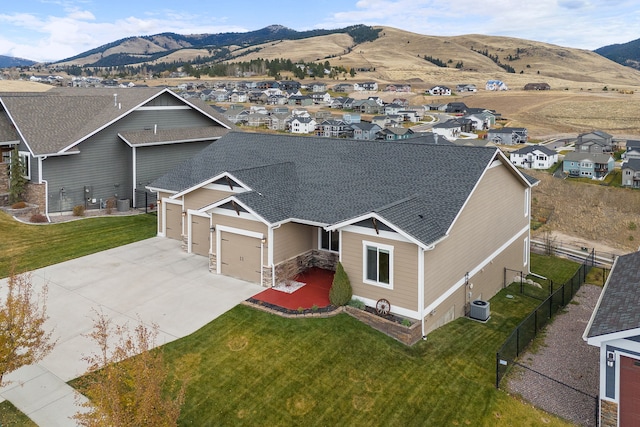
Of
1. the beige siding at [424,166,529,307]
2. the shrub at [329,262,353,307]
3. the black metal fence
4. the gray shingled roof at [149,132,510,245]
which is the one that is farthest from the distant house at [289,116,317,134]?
the shrub at [329,262,353,307]

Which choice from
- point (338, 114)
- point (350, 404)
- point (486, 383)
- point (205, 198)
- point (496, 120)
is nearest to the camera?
point (350, 404)

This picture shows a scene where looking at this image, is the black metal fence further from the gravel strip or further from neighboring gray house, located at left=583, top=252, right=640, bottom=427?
neighboring gray house, located at left=583, top=252, right=640, bottom=427

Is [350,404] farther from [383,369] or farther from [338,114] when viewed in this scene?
[338,114]

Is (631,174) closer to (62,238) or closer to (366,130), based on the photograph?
(366,130)

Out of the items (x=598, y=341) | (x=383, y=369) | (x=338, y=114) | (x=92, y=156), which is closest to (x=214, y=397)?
(x=383, y=369)

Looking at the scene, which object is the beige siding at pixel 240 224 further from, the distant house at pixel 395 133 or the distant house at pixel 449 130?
the distant house at pixel 449 130

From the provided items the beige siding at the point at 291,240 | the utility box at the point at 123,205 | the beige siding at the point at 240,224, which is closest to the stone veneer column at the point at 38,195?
the utility box at the point at 123,205
